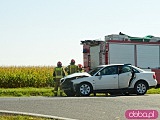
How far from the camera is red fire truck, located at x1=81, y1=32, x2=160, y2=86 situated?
23719 mm

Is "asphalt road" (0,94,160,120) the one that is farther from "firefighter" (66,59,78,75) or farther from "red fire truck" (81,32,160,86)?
"red fire truck" (81,32,160,86)

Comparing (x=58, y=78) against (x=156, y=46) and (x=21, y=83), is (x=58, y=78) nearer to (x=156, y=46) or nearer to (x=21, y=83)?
(x=156, y=46)

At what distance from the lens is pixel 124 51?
24.2 m

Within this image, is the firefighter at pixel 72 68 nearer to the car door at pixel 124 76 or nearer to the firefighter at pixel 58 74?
the firefighter at pixel 58 74

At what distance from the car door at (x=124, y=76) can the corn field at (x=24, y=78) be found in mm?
10933

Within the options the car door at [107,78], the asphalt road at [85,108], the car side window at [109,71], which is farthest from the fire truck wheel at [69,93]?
the asphalt road at [85,108]

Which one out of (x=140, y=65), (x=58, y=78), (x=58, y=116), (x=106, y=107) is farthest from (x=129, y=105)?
(x=140, y=65)

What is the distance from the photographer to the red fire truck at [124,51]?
23.7 meters

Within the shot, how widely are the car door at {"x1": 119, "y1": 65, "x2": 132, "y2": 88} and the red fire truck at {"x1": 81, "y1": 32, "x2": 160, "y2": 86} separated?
9.71ft

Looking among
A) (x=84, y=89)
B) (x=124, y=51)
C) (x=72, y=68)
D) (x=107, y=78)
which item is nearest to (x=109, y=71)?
(x=107, y=78)

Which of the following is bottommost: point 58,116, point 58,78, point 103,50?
point 58,116

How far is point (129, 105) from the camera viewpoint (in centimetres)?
1481

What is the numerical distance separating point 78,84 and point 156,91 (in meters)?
5.41

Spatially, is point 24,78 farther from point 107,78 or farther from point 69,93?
point 107,78
